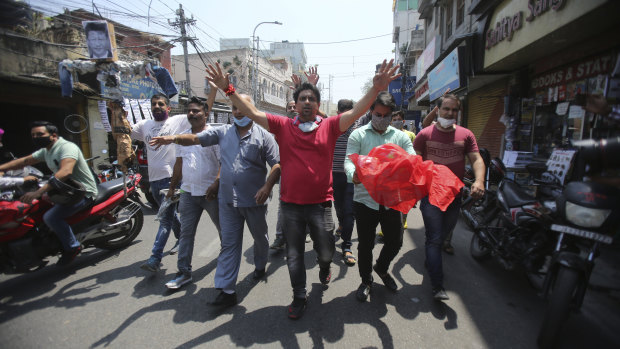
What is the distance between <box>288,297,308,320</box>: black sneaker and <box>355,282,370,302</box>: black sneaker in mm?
536

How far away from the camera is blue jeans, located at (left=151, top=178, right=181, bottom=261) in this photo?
3.20 meters

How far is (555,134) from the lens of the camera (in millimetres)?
5816

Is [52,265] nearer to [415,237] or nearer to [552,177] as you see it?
[415,237]

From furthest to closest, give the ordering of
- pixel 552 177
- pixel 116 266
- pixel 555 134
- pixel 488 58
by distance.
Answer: pixel 488 58, pixel 555 134, pixel 116 266, pixel 552 177

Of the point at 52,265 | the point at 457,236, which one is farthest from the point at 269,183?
the point at 457,236

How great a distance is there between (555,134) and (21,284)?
8.71 m

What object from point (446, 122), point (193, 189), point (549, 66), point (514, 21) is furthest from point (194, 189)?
point (549, 66)

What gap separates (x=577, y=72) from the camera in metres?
5.02

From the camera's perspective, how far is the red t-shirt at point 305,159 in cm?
239

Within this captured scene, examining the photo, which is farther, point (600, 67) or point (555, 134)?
point (555, 134)

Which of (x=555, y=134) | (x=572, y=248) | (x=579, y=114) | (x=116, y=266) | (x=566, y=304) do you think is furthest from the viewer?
(x=555, y=134)

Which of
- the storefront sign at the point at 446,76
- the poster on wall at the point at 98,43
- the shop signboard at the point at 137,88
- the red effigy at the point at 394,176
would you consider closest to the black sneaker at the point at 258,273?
the red effigy at the point at 394,176

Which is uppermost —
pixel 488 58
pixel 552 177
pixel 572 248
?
pixel 488 58

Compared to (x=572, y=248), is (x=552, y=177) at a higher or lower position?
higher
